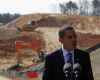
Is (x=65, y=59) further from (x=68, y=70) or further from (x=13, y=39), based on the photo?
(x=13, y=39)

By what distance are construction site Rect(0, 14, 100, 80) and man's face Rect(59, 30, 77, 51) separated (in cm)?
Answer: 654

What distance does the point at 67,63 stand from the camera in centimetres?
251

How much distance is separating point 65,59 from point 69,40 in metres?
0.18

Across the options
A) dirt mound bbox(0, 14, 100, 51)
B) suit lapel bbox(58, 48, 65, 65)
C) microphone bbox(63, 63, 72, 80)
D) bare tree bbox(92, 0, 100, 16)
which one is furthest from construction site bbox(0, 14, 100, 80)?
bare tree bbox(92, 0, 100, 16)

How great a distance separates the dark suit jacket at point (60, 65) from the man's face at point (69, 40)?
7 cm

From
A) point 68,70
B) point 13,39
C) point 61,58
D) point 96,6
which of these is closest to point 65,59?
point 61,58

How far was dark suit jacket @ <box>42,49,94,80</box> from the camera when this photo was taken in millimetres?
2537

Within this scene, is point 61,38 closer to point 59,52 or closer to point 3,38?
point 59,52

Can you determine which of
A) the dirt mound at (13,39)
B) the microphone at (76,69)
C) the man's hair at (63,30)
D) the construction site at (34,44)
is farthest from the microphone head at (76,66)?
the dirt mound at (13,39)

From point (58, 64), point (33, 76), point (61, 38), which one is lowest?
point (33, 76)

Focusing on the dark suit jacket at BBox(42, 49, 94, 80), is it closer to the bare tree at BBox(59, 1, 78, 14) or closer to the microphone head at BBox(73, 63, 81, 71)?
the microphone head at BBox(73, 63, 81, 71)

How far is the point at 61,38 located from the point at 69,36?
0.27 feet

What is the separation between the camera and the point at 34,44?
2386 centimetres

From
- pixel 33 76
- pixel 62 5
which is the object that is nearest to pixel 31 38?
pixel 33 76
